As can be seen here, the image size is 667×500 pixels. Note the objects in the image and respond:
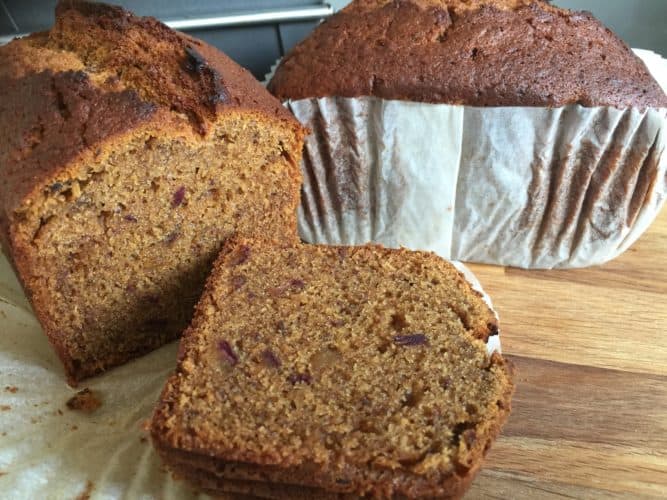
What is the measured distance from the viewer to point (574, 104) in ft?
6.84

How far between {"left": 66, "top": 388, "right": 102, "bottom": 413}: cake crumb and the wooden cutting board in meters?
1.20

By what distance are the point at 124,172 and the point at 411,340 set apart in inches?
39.0

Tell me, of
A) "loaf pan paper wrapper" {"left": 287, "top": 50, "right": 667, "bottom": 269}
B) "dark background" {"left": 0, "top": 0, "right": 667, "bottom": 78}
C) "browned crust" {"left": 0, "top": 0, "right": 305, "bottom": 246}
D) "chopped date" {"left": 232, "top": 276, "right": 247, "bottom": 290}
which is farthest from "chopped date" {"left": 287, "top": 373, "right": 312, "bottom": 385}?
"dark background" {"left": 0, "top": 0, "right": 667, "bottom": 78}

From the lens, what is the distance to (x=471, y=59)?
7.00ft

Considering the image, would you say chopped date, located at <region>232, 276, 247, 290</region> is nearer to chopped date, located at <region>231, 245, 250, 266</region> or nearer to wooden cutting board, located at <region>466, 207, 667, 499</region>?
chopped date, located at <region>231, 245, 250, 266</region>

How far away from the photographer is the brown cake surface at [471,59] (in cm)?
209

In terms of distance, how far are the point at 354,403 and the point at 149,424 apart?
524mm

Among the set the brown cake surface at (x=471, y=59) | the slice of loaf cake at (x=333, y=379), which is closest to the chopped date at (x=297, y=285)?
the slice of loaf cake at (x=333, y=379)

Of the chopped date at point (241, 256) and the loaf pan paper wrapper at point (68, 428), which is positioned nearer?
the loaf pan paper wrapper at point (68, 428)

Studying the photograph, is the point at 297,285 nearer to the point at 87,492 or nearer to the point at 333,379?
the point at 333,379

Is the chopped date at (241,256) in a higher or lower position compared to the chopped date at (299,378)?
higher

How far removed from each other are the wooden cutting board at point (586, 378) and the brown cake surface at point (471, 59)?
730mm

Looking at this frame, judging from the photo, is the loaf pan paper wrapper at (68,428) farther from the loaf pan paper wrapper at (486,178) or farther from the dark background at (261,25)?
the dark background at (261,25)

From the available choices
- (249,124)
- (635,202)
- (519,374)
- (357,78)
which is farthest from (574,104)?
(249,124)
